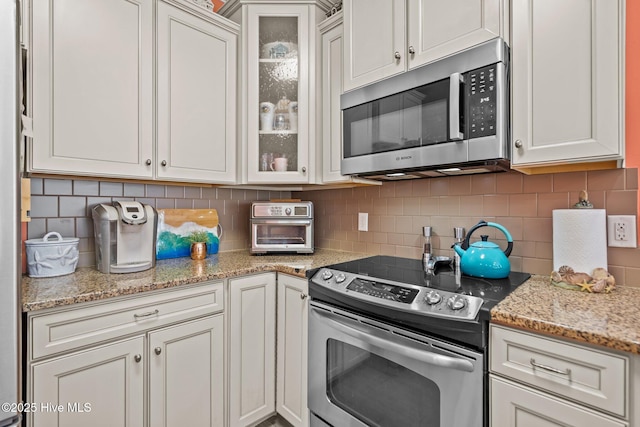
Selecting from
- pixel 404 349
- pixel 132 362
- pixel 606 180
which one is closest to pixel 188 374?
pixel 132 362

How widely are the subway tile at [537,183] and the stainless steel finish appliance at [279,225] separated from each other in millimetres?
1171

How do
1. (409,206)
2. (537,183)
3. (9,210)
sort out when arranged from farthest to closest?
(409,206) → (537,183) → (9,210)

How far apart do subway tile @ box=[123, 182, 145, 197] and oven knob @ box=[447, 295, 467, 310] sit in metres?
1.71

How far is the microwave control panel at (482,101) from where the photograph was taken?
48.2 inches

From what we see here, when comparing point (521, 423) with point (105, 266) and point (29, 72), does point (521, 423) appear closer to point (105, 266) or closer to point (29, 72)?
point (105, 266)

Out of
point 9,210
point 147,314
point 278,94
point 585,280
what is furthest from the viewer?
point 278,94

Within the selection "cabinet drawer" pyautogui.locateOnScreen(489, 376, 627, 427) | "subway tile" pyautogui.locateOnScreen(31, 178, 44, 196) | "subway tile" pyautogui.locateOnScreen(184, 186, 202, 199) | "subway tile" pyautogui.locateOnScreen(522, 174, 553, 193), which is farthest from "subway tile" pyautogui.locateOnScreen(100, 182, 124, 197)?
"subway tile" pyautogui.locateOnScreen(522, 174, 553, 193)

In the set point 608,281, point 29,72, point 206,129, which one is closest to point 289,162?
point 206,129

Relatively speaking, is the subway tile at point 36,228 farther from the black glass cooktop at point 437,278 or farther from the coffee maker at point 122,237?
the black glass cooktop at point 437,278

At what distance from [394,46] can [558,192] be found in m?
0.99

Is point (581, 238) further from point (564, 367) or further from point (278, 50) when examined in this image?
point (278, 50)

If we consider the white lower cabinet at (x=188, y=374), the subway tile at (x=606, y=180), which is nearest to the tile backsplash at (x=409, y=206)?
the subway tile at (x=606, y=180)

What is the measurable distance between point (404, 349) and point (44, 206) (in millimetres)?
1752

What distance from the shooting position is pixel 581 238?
4.09 feet
